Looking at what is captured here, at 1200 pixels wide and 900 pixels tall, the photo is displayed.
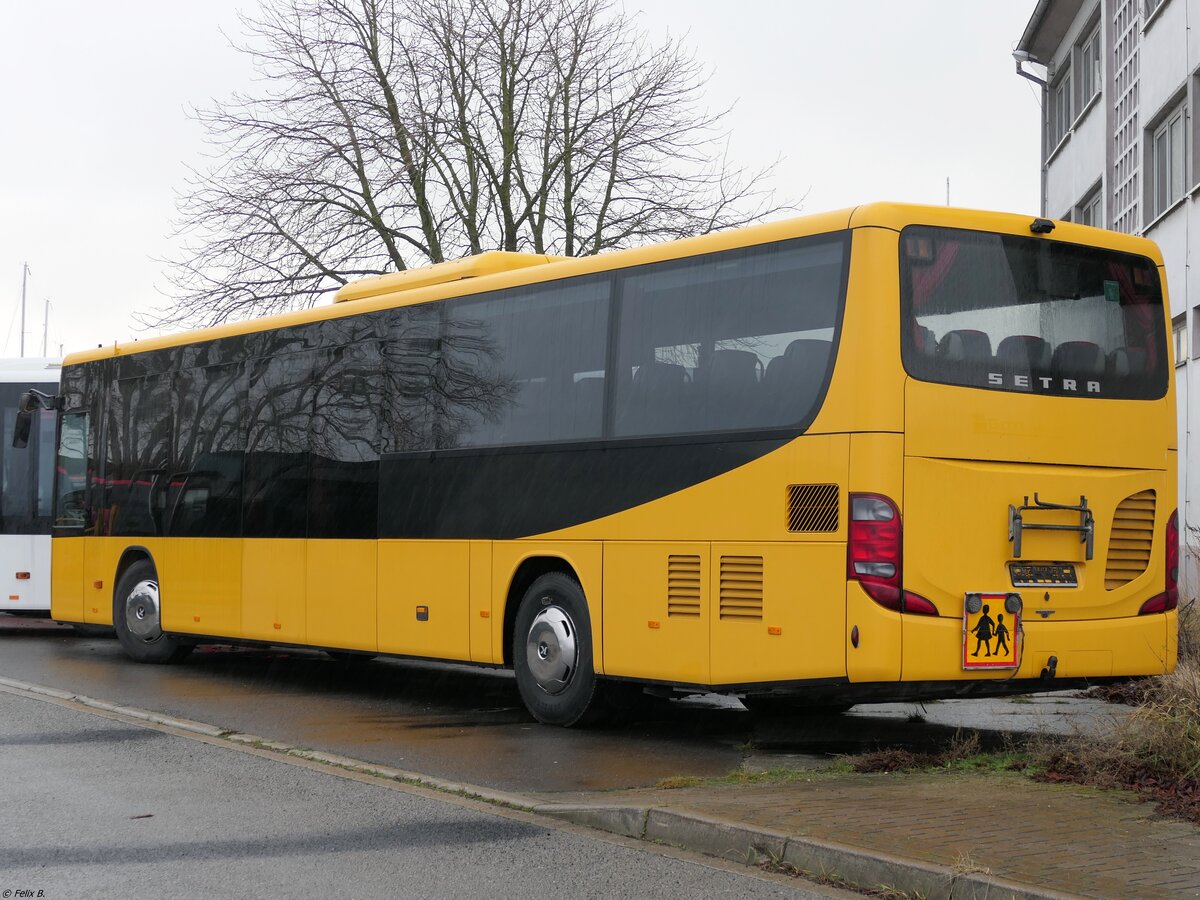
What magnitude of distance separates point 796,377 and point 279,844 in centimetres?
407

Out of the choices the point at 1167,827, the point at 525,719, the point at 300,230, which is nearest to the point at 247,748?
the point at 525,719

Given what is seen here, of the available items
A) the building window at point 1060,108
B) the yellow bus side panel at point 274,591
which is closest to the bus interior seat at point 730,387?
the yellow bus side panel at point 274,591

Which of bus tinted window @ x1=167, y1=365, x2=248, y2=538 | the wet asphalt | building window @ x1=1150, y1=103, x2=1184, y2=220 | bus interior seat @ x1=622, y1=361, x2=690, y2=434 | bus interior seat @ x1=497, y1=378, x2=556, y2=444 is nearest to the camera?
the wet asphalt

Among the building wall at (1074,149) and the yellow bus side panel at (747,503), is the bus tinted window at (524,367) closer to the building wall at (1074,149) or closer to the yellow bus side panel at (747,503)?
the yellow bus side panel at (747,503)

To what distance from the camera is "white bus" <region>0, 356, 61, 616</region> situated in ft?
64.5

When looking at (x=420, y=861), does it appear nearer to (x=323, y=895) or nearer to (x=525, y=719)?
(x=323, y=895)

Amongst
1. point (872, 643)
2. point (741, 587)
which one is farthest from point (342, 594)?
point (872, 643)

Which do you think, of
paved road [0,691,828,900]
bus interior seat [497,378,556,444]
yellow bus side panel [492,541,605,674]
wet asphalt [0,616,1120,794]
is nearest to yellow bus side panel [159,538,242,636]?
wet asphalt [0,616,1120,794]

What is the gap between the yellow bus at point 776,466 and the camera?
8812 millimetres

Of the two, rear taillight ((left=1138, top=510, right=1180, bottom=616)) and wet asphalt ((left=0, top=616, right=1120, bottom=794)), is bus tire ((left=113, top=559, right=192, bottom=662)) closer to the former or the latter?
wet asphalt ((left=0, top=616, right=1120, bottom=794))

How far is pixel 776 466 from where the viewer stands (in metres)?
9.27

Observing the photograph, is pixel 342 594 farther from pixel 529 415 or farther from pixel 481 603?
pixel 529 415

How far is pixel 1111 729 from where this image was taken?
27.2 ft

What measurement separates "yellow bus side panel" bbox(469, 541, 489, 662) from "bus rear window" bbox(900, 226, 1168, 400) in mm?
4001
